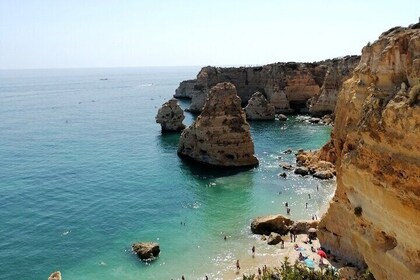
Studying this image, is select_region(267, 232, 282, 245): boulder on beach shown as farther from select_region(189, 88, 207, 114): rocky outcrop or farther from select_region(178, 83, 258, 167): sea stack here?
select_region(189, 88, 207, 114): rocky outcrop

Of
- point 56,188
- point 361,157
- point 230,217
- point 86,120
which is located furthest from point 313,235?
point 86,120

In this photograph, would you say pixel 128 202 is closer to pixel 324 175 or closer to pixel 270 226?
pixel 270 226

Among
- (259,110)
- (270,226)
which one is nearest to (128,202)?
(270,226)

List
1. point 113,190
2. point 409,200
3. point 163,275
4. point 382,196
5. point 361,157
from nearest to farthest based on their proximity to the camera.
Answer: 1. point 409,200
2. point 382,196
3. point 361,157
4. point 163,275
5. point 113,190

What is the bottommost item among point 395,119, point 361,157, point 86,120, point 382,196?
point 86,120

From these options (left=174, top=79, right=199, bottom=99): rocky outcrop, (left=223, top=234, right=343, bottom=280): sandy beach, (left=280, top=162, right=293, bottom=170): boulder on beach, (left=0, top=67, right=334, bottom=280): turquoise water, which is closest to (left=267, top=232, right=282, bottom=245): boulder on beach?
(left=223, top=234, right=343, bottom=280): sandy beach

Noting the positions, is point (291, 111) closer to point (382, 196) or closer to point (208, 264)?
point (208, 264)
